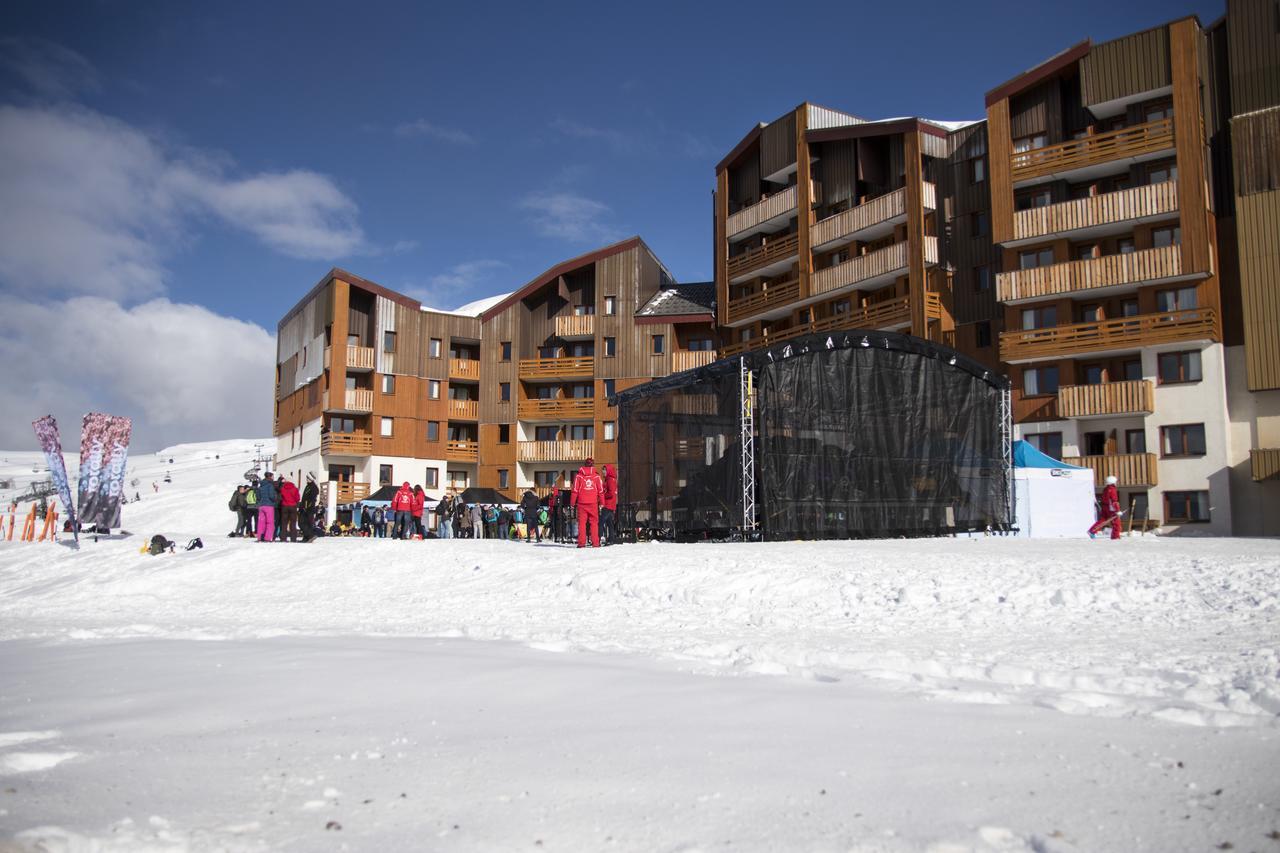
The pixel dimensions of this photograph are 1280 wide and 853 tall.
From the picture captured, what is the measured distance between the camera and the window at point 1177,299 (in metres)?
31.0

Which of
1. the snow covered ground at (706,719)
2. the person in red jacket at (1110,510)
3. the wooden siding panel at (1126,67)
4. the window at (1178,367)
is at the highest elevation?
the wooden siding panel at (1126,67)

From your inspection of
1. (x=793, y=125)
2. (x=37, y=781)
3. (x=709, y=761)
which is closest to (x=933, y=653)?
(x=709, y=761)

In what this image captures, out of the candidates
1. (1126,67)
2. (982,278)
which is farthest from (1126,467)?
(1126,67)

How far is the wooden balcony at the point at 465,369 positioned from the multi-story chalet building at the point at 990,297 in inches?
6.2

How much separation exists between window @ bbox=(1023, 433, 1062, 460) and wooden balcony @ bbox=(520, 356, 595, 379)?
24.2m

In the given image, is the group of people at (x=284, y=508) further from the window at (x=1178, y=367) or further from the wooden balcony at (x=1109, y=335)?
the window at (x=1178, y=367)

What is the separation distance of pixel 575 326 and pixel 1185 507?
31.1m

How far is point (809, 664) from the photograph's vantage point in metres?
6.84

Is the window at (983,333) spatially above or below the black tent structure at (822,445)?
above

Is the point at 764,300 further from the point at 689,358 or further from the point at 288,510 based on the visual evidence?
the point at 288,510

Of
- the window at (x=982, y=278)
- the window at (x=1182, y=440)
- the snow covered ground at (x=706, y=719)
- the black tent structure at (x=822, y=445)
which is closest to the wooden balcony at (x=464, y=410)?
the window at (x=982, y=278)

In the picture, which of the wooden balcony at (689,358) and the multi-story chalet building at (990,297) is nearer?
the multi-story chalet building at (990,297)

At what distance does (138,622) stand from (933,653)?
10.2 metres

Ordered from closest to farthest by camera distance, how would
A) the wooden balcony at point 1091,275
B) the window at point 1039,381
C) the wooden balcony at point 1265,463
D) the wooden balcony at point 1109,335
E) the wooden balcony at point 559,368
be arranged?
the wooden balcony at point 1265,463 → the wooden balcony at point 1109,335 → the wooden balcony at point 1091,275 → the window at point 1039,381 → the wooden balcony at point 559,368
